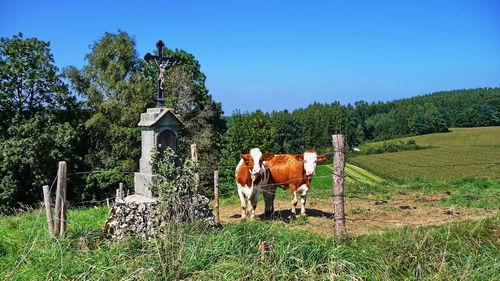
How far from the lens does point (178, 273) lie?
4.27m

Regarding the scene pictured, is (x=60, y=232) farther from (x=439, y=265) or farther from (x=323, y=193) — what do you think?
(x=323, y=193)

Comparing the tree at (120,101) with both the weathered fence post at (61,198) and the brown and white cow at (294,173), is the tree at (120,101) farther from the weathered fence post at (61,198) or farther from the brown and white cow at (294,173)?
the weathered fence post at (61,198)

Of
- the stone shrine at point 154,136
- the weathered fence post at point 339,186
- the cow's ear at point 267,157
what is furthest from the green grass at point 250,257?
the cow's ear at point 267,157

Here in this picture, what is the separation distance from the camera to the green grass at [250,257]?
170 inches

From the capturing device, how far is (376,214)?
9.88m

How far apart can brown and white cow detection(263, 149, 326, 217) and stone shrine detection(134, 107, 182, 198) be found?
400cm

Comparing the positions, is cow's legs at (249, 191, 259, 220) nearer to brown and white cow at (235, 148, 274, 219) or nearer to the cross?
brown and white cow at (235, 148, 274, 219)

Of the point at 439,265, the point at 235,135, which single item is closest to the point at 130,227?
the point at 439,265

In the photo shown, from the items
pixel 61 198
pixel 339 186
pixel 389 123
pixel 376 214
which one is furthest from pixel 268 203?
pixel 389 123

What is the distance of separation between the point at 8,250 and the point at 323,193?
35.9 feet

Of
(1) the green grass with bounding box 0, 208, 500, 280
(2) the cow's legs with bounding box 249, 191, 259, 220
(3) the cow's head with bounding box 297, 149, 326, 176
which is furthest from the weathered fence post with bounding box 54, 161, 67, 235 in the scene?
(3) the cow's head with bounding box 297, 149, 326, 176

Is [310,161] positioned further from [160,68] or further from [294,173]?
[160,68]

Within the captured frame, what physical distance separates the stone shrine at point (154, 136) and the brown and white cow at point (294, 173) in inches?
157

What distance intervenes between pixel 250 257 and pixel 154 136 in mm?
3031
